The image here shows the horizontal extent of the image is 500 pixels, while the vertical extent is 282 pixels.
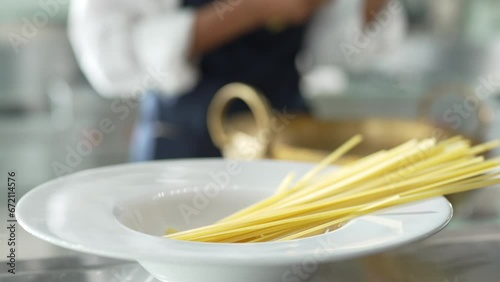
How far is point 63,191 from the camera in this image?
376 mm

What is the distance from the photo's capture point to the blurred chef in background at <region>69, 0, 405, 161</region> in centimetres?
82

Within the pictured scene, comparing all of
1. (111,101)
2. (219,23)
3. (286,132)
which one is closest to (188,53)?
(219,23)

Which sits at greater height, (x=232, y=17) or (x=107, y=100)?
(x=107, y=100)

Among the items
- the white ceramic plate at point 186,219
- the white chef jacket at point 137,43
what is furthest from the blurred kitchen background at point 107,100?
the white ceramic plate at point 186,219

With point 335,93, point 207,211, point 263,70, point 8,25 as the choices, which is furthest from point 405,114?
point 207,211

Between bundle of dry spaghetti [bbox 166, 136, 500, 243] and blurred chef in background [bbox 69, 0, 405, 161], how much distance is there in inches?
17.9

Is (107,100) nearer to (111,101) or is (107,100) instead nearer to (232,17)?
(111,101)

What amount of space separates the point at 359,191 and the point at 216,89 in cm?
51

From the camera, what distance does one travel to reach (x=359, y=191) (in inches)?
14.5

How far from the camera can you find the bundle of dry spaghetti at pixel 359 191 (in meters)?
0.34

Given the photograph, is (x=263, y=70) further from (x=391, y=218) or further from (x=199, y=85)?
(x=391, y=218)

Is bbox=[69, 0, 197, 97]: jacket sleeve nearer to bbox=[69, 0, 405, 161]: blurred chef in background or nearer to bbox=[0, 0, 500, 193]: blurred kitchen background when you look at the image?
bbox=[69, 0, 405, 161]: blurred chef in background

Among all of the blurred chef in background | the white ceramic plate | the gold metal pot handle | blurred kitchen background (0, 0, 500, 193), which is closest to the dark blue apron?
the blurred chef in background

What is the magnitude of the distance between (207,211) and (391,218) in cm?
13
